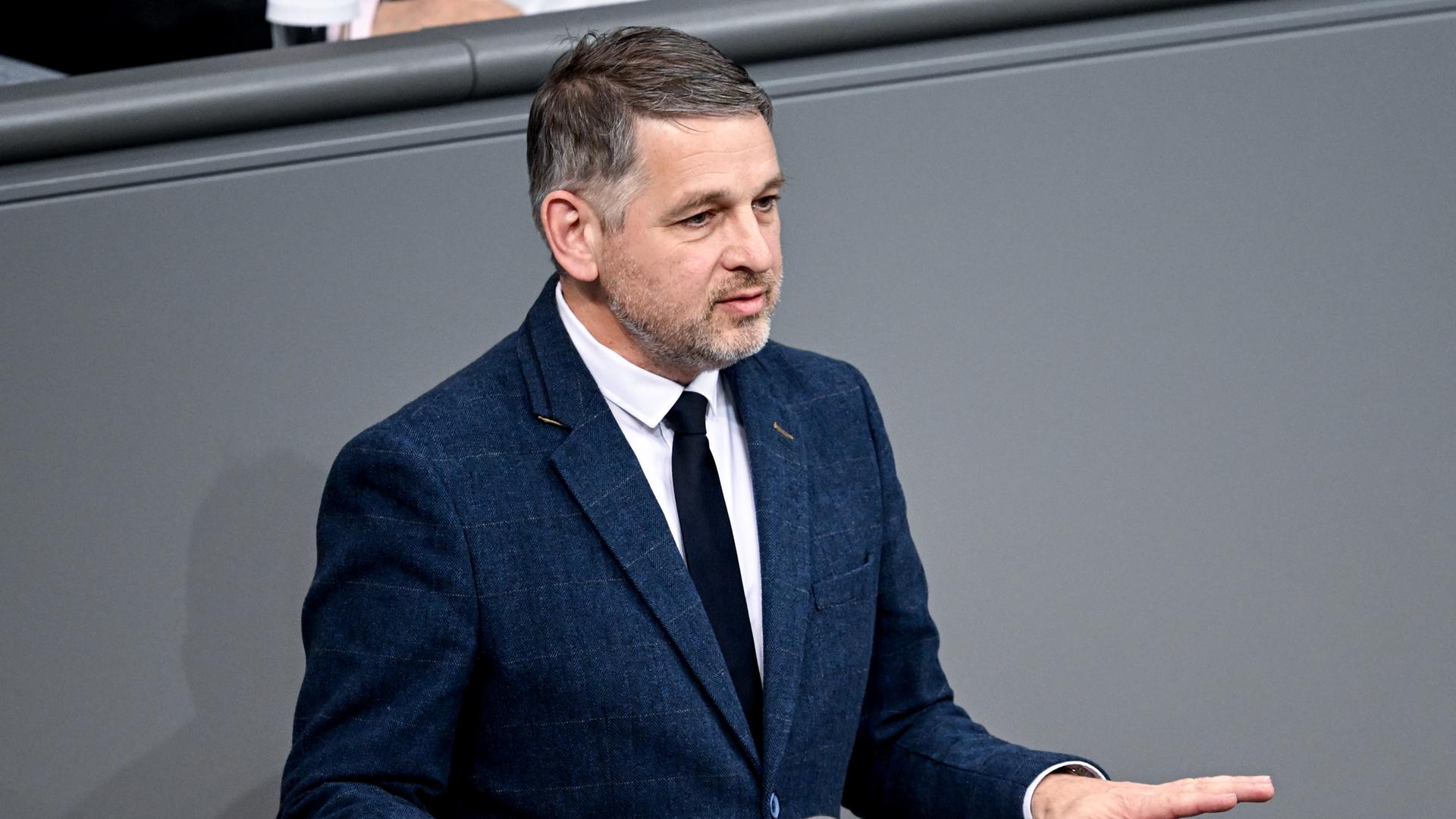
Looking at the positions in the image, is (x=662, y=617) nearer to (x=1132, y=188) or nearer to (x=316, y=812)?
(x=316, y=812)

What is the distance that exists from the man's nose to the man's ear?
0.11 metres

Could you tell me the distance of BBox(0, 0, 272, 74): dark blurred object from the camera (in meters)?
3.01

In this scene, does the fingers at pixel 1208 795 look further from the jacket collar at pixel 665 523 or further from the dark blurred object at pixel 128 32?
the dark blurred object at pixel 128 32

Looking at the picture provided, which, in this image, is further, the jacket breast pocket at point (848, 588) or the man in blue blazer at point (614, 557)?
the jacket breast pocket at point (848, 588)

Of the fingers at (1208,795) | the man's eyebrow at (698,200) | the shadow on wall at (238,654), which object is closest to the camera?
the fingers at (1208,795)

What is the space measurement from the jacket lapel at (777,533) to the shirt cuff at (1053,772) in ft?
0.68

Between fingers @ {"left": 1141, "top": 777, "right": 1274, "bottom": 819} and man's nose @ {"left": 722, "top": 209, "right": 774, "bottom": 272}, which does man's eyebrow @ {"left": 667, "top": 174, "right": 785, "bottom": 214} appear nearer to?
man's nose @ {"left": 722, "top": 209, "right": 774, "bottom": 272}

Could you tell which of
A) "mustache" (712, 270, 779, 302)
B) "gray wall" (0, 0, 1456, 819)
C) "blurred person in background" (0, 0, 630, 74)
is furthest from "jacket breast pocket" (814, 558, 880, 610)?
"blurred person in background" (0, 0, 630, 74)

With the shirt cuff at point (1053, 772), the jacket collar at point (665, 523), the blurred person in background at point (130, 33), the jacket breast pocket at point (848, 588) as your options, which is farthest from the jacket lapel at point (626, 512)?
the blurred person in background at point (130, 33)

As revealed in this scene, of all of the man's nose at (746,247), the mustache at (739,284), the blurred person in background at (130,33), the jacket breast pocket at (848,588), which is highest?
the blurred person in background at (130,33)

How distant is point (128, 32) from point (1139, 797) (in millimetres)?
2462

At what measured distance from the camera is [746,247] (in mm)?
1351

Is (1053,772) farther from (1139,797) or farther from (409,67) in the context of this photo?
(409,67)

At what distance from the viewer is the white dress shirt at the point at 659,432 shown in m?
1.41
